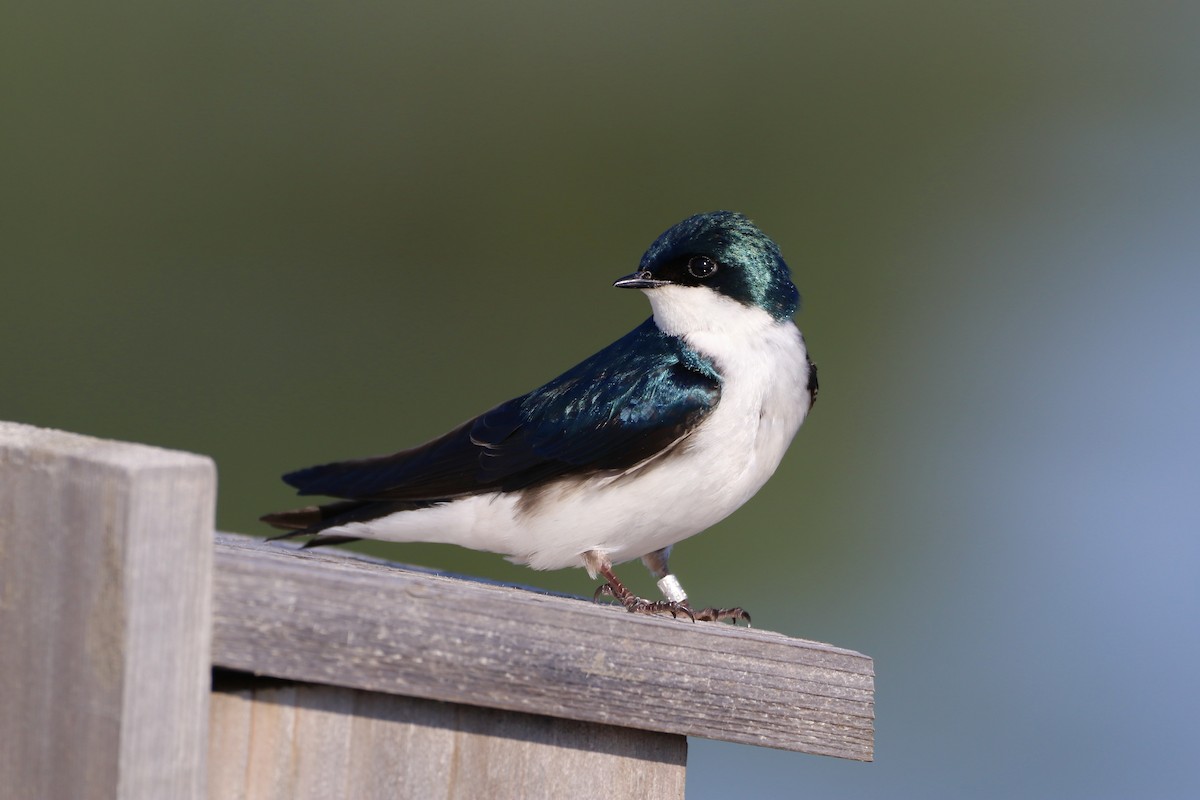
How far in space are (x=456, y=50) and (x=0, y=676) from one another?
9.89 ft

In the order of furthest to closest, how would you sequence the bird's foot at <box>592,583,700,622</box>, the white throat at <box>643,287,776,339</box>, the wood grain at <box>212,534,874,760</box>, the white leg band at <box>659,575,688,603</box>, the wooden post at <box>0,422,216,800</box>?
the white leg band at <box>659,575,688,603</box>, the white throat at <box>643,287,776,339</box>, the bird's foot at <box>592,583,700,622</box>, the wood grain at <box>212,534,874,760</box>, the wooden post at <box>0,422,216,800</box>

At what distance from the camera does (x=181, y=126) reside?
417 cm

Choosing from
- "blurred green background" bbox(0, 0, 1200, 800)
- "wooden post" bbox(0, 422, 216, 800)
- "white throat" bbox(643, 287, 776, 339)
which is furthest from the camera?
"blurred green background" bbox(0, 0, 1200, 800)

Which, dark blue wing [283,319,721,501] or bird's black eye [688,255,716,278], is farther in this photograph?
bird's black eye [688,255,716,278]

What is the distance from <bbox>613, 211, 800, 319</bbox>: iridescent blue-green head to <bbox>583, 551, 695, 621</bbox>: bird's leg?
417 mm

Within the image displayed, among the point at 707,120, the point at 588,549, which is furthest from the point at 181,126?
the point at 588,549

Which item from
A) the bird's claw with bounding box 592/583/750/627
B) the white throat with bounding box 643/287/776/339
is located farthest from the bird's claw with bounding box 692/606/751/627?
the white throat with bounding box 643/287/776/339

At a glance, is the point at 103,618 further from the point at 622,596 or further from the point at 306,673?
the point at 622,596

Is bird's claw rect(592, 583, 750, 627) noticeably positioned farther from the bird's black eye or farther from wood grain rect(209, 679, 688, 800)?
the bird's black eye

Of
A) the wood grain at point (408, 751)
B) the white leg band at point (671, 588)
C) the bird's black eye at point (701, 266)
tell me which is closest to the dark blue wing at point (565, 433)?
the bird's black eye at point (701, 266)

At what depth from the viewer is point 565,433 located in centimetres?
226

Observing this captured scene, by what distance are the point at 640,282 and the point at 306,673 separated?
1014 millimetres

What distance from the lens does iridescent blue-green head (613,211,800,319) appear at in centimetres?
237

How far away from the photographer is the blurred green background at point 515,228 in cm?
406
